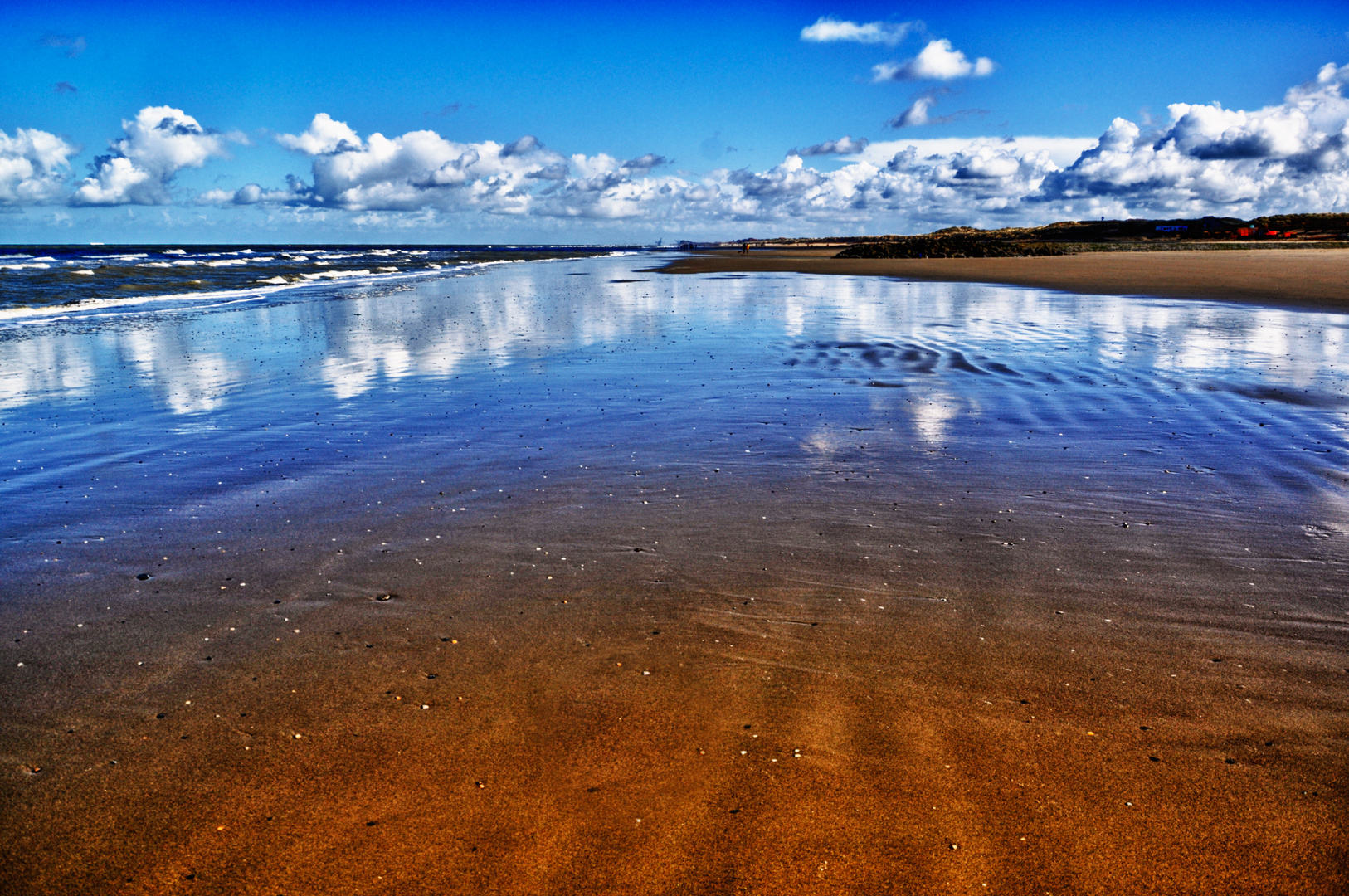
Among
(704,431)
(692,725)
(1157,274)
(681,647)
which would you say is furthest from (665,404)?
(1157,274)

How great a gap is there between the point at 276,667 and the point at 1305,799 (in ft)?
16.8

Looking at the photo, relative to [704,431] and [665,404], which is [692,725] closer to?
[704,431]

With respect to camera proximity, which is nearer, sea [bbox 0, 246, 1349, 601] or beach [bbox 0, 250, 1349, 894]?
beach [bbox 0, 250, 1349, 894]

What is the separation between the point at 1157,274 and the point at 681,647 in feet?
132

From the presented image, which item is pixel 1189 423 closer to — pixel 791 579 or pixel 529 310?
pixel 791 579

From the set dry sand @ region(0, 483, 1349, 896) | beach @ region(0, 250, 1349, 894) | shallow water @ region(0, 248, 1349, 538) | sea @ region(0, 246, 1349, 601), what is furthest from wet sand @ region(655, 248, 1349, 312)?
dry sand @ region(0, 483, 1349, 896)

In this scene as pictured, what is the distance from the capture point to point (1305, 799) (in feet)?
10.5

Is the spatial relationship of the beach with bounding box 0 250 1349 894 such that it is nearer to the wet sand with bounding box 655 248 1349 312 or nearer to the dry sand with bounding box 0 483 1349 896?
the dry sand with bounding box 0 483 1349 896

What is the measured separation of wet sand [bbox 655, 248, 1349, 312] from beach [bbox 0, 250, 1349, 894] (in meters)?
19.6

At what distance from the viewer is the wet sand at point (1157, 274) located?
26.5m

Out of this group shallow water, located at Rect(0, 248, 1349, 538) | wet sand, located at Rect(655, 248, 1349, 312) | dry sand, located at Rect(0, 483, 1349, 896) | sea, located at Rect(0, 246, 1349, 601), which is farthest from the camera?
wet sand, located at Rect(655, 248, 1349, 312)

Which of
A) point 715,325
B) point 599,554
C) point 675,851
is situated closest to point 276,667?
point 599,554

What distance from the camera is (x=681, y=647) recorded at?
449cm

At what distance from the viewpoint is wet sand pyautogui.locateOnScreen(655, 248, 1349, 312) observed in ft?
86.9
